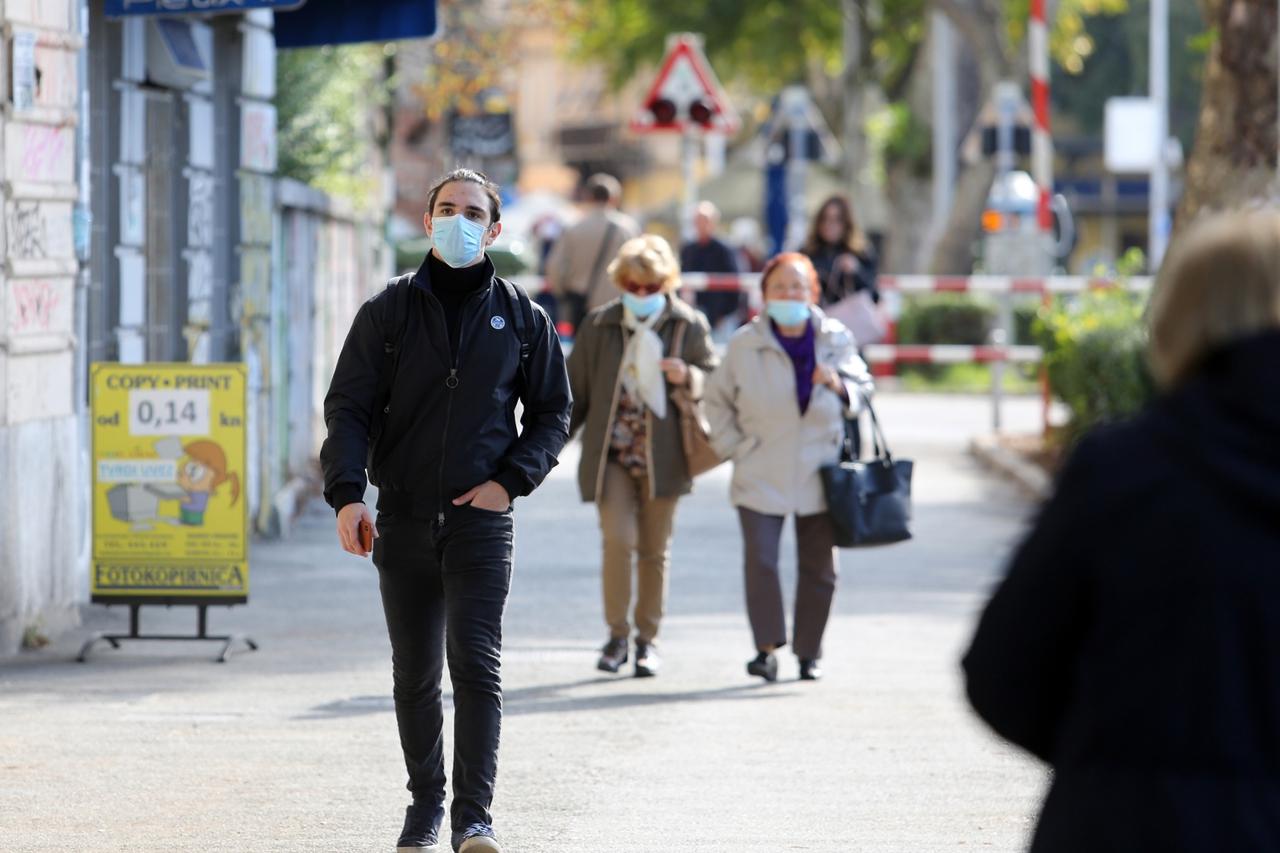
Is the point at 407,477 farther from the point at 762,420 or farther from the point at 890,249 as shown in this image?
the point at 890,249

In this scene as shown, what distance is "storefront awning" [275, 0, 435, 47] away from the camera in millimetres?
14281

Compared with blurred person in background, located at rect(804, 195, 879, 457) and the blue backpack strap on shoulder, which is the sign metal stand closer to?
the blue backpack strap on shoulder

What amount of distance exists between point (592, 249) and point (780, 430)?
885 centimetres

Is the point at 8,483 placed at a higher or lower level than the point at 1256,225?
lower

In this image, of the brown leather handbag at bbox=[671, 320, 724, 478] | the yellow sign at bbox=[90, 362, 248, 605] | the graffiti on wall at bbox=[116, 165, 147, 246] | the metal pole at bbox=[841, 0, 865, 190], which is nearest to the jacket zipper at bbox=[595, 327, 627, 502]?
the brown leather handbag at bbox=[671, 320, 724, 478]

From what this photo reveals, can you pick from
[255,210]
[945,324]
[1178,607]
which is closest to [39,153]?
[255,210]

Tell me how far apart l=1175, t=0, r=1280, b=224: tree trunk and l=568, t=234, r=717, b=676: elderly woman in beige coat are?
23.0 feet

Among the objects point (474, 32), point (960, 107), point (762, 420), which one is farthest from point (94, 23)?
point (960, 107)

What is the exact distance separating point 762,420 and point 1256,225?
6.64 m

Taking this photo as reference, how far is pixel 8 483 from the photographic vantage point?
31.9 feet

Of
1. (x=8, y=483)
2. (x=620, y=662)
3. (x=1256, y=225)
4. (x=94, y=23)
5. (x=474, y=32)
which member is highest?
(x=474, y=32)

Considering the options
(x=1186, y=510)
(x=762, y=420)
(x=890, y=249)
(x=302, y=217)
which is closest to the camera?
(x=1186, y=510)

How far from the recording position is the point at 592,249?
60.4 feet

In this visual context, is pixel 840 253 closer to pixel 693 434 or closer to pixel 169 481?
pixel 693 434
